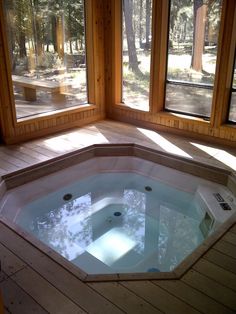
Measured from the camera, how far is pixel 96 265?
8.71 feet

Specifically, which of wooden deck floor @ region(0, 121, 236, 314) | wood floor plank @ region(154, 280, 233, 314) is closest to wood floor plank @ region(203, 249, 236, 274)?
wooden deck floor @ region(0, 121, 236, 314)

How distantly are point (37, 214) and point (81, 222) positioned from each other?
1.53 feet

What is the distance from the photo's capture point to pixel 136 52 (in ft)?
15.5

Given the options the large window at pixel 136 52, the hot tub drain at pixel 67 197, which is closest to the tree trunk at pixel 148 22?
the large window at pixel 136 52

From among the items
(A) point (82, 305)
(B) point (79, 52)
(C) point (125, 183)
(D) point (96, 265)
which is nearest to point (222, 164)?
(C) point (125, 183)

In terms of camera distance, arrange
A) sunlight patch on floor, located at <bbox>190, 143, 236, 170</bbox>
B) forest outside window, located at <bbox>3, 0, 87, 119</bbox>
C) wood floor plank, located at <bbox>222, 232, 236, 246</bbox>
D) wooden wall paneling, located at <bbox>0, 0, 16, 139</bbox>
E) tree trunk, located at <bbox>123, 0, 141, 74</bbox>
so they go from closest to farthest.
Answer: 1. wood floor plank, located at <bbox>222, 232, 236, 246</bbox>
2. sunlight patch on floor, located at <bbox>190, 143, 236, 170</bbox>
3. wooden wall paneling, located at <bbox>0, 0, 16, 139</bbox>
4. forest outside window, located at <bbox>3, 0, 87, 119</bbox>
5. tree trunk, located at <bbox>123, 0, 141, 74</bbox>

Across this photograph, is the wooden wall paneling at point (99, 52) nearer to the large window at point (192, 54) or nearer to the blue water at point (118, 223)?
the large window at point (192, 54)

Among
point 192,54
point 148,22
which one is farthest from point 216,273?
point 148,22

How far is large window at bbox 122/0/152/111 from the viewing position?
4469mm

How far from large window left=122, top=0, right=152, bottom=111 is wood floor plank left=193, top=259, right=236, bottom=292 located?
9.88 feet

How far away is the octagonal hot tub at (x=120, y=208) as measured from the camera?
9.05 feet

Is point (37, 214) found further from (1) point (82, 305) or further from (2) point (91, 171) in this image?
(1) point (82, 305)

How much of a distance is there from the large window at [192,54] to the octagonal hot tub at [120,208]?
39.3 inches

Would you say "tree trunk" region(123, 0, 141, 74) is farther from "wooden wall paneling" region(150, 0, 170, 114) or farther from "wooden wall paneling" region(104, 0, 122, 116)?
"wooden wall paneling" region(150, 0, 170, 114)
